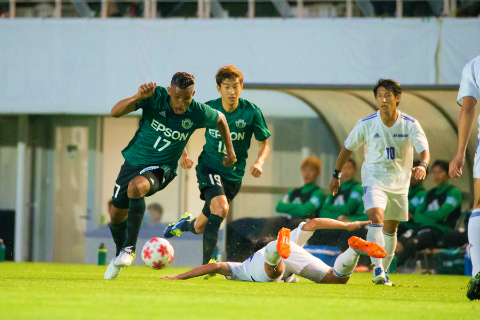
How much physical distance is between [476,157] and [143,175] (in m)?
2.80

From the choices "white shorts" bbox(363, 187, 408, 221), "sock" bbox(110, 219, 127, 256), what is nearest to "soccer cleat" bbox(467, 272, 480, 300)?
"white shorts" bbox(363, 187, 408, 221)

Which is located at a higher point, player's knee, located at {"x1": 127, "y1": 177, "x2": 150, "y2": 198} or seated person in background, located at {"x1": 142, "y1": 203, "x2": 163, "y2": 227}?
player's knee, located at {"x1": 127, "y1": 177, "x2": 150, "y2": 198}

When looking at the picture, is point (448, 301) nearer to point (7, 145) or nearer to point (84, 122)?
point (84, 122)

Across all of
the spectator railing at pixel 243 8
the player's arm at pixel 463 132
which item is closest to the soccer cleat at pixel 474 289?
the player's arm at pixel 463 132

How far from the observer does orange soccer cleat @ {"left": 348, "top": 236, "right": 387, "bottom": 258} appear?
5.33 metres

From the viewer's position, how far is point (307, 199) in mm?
9656

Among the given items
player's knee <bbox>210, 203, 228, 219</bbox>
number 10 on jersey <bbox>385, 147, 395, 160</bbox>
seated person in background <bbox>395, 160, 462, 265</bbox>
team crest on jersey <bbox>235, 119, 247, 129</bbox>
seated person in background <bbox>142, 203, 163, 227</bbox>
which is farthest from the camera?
seated person in background <bbox>142, 203, 163, 227</bbox>

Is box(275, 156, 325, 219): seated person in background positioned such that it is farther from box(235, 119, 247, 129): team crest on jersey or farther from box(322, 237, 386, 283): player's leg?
box(322, 237, 386, 283): player's leg

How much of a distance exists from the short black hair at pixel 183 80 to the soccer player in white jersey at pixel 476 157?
2273 mm

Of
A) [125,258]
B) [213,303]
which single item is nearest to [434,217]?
[125,258]

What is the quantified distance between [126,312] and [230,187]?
3.84 meters

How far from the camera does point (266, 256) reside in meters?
5.18

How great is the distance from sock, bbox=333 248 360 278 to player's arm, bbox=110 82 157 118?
2078 mm

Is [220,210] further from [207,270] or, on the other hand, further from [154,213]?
[154,213]
